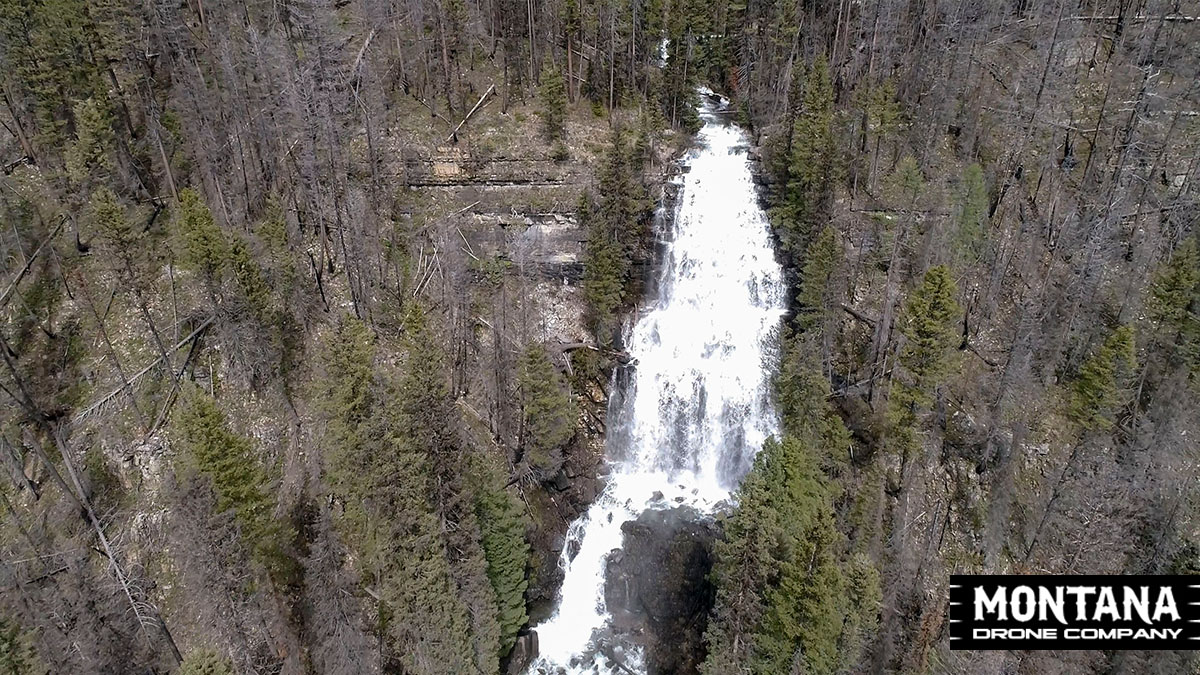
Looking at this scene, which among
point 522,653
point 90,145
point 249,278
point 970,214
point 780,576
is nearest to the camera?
point 780,576

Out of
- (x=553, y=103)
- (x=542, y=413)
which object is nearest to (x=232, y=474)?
(x=542, y=413)

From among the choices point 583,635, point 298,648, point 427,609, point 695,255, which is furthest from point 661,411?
point 298,648

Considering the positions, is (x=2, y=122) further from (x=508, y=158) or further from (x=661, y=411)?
(x=661, y=411)

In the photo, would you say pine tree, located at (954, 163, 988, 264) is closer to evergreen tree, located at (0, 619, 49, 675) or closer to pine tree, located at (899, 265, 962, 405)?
pine tree, located at (899, 265, 962, 405)

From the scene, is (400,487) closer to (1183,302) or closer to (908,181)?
(908,181)

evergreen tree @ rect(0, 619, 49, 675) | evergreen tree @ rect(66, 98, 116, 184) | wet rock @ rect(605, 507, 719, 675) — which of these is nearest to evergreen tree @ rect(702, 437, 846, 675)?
wet rock @ rect(605, 507, 719, 675)

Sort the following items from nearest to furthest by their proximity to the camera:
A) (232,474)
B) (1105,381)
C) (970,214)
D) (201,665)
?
(201,665)
(232,474)
(1105,381)
(970,214)

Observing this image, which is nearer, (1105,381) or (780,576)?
(780,576)
